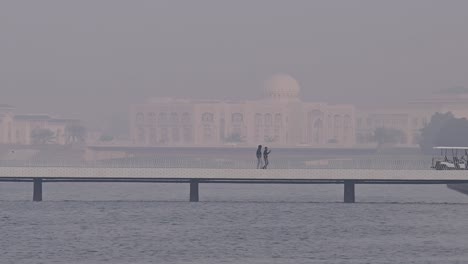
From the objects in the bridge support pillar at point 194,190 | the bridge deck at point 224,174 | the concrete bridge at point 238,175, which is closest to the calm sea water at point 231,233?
the bridge support pillar at point 194,190

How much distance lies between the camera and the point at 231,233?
77375 mm

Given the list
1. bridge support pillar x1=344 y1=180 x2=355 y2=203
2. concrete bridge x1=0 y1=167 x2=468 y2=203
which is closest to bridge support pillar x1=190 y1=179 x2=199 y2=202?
concrete bridge x1=0 y1=167 x2=468 y2=203

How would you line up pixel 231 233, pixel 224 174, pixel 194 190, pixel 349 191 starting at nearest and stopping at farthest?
pixel 231 233 < pixel 224 174 < pixel 349 191 < pixel 194 190

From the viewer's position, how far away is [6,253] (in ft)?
208

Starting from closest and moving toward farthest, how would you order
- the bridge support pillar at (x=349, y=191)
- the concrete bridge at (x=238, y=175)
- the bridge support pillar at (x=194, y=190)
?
the concrete bridge at (x=238, y=175)
the bridge support pillar at (x=349, y=191)
the bridge support pillar at (x=194, y=190)

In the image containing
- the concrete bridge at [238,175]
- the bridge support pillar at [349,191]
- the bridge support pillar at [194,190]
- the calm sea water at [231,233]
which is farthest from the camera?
the bridge support pillar at [194,190]

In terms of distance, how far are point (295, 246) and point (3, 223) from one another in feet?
77.8

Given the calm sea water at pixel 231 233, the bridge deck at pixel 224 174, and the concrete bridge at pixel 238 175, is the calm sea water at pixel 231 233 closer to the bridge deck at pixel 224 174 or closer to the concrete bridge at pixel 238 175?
the concrete bridge at pixel 238 175

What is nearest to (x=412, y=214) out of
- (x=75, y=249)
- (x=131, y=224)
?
(x=131, y=224)

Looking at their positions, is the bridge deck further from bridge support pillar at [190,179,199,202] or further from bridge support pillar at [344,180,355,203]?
bridge support pillar at [190,179,199,202]

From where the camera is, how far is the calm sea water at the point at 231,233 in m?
63.0

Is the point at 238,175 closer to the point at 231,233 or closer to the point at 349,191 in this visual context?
the point at 349,191

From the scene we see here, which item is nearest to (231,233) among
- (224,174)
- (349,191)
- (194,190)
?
(224,174)

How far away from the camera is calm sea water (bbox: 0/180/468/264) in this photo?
63031 millimetres
